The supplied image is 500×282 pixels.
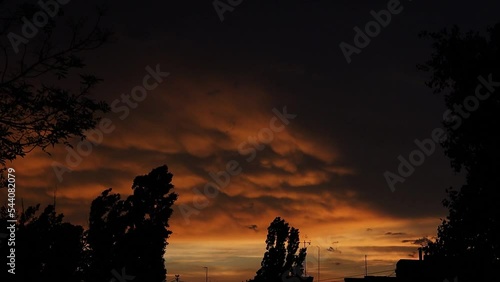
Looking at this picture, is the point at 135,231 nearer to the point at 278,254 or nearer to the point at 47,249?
the point at 47,249

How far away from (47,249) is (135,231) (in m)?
6.21

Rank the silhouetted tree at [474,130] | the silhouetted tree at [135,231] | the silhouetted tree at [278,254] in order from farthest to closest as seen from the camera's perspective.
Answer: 1. the silhouetted tree at [278,254]
2. the silhouetted tree at [135,231]
3. the silhouetted tree at [474,130]

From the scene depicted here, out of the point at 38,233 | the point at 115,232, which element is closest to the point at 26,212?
the point at 38,233

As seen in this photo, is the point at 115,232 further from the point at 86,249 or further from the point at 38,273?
the point at 38,273

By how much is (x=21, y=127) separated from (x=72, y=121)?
1150 mm

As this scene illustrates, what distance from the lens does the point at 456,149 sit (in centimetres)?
2603

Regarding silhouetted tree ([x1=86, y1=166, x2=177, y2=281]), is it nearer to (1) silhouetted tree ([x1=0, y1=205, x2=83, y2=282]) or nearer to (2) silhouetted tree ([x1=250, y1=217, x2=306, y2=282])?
(1) silhouetted tree ([x1=0, y1=205, x2=83, y2=282])

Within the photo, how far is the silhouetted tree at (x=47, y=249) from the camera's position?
125ft

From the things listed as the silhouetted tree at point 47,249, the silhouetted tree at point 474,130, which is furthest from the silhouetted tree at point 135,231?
the silhouetted tree at point 474,130

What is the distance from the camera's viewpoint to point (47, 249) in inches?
1715

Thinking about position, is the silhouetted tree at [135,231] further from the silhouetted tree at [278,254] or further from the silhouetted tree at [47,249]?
the silhouetted tree at [278,254]

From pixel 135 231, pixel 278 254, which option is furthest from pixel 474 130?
pixel 278 254

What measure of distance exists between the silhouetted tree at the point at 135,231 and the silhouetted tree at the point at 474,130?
79.5 ft

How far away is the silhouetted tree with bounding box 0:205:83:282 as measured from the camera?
3816 cm
